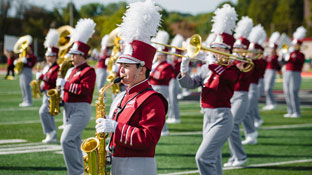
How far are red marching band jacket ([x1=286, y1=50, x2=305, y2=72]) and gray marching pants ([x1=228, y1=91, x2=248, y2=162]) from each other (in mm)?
6052

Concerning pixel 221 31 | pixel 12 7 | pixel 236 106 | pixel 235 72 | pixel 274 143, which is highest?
pixel 12 7

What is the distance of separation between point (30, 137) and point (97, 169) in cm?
687

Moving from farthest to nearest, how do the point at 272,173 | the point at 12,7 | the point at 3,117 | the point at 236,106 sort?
the point at 12,7 < the point at 3,117 < the point at 236,106 < the point at 272,173

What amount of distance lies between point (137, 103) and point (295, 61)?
1167 cm

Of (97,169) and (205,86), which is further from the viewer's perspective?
(205,86)

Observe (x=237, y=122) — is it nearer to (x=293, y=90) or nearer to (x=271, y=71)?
(x=293, y=90)

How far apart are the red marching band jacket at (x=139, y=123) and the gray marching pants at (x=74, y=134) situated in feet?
9.16

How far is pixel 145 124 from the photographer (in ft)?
13.8

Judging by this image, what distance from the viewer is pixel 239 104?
9328 millimetres

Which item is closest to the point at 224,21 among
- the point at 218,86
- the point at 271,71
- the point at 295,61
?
the point at 218,86

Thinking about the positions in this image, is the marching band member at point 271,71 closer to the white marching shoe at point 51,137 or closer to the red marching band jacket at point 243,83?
the red marching band jacket at point 243,83

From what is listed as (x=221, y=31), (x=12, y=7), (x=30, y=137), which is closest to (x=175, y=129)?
(x=30, y=137)

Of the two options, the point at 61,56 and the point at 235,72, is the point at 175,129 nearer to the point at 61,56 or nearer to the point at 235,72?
the point at 61,56

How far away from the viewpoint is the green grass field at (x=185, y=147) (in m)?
8.21
